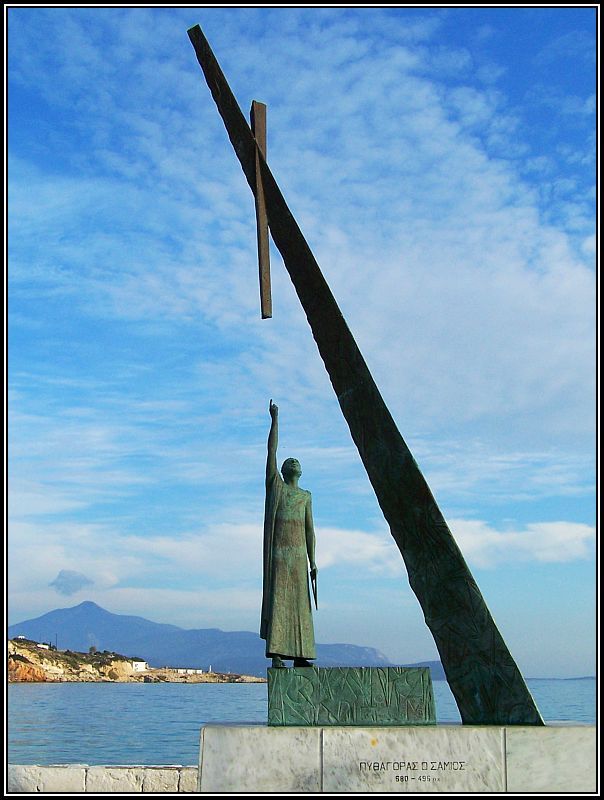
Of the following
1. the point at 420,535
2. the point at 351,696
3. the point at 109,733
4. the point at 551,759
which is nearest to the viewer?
the point at 551,759

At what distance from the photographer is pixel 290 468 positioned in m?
8.15

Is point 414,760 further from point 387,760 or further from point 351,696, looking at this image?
point 351,696

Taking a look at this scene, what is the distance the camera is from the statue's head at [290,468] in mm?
8148

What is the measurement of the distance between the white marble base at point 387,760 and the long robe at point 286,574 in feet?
2.65

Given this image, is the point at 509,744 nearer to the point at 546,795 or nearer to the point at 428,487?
the point at 546,795

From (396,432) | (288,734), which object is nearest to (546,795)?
(288,734)

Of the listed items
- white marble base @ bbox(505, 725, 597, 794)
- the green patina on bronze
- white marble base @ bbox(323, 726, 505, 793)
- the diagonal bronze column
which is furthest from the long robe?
white marble base @ bbox(505, 725, 597, 794)

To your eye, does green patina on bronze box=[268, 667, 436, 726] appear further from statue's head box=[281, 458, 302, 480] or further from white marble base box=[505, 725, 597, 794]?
statue's head box=[281, 458, 302, 480]

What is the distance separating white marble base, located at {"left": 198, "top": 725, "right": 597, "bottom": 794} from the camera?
6.96 meters

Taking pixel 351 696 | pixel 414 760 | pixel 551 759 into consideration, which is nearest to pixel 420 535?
pixel 351 696

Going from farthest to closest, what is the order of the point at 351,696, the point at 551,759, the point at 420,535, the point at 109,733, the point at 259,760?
1. the point at 109,733
2. the point at 420,535
3. the point at 351,696
4. the point at 551,759
5. the point at 259,760

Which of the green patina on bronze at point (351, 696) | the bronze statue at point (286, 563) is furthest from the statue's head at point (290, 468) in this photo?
the green patina on bronze at point (351, 696)

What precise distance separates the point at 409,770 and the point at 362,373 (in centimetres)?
331

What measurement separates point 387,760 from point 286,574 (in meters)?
1.71
